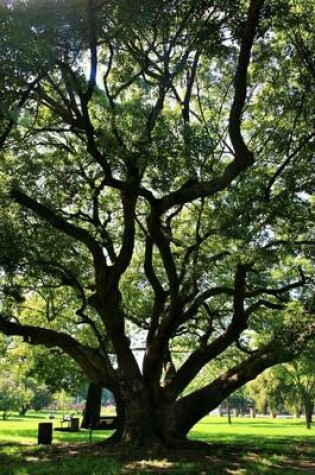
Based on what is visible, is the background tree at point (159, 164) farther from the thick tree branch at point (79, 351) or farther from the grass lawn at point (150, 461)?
the grass lawn at point (150, 461)

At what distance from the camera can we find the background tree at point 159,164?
28.8 feet

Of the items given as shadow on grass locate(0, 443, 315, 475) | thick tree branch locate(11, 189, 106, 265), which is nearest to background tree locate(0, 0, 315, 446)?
thick tree branch locate(11, 189, 106, 265)

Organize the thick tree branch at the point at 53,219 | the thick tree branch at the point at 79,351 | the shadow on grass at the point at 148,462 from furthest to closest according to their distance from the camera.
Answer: the thick tree branch at the point at 79,351
the thick tree branch at the point at 53,219
the shadow on grass at the point at 148,462

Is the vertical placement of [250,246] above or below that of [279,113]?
below

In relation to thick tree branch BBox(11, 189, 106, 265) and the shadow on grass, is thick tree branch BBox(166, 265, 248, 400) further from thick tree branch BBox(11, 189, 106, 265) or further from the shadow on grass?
thick tree branch BBox(11, 189, 106, 265)

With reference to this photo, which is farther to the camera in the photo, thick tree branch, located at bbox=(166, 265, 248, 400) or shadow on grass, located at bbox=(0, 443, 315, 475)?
thick tree branch, located at bbox=(166, 265, 248, 400)

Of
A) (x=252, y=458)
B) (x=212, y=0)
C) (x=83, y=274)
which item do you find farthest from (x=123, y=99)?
(x=252, y=458)

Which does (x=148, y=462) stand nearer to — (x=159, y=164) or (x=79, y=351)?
(x=79, y=351)

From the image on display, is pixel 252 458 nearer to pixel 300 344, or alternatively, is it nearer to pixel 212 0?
pixel 300 344

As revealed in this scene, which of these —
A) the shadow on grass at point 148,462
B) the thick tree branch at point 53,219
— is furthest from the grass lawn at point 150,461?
the thick tree branch at point 53,219

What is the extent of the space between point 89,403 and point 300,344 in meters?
17.2

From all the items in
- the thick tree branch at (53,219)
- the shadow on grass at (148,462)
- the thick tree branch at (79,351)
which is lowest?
the shadow on grass at (148,462)

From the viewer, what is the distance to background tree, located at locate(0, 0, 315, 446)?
8.77 meters

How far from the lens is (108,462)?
11.1 meters
